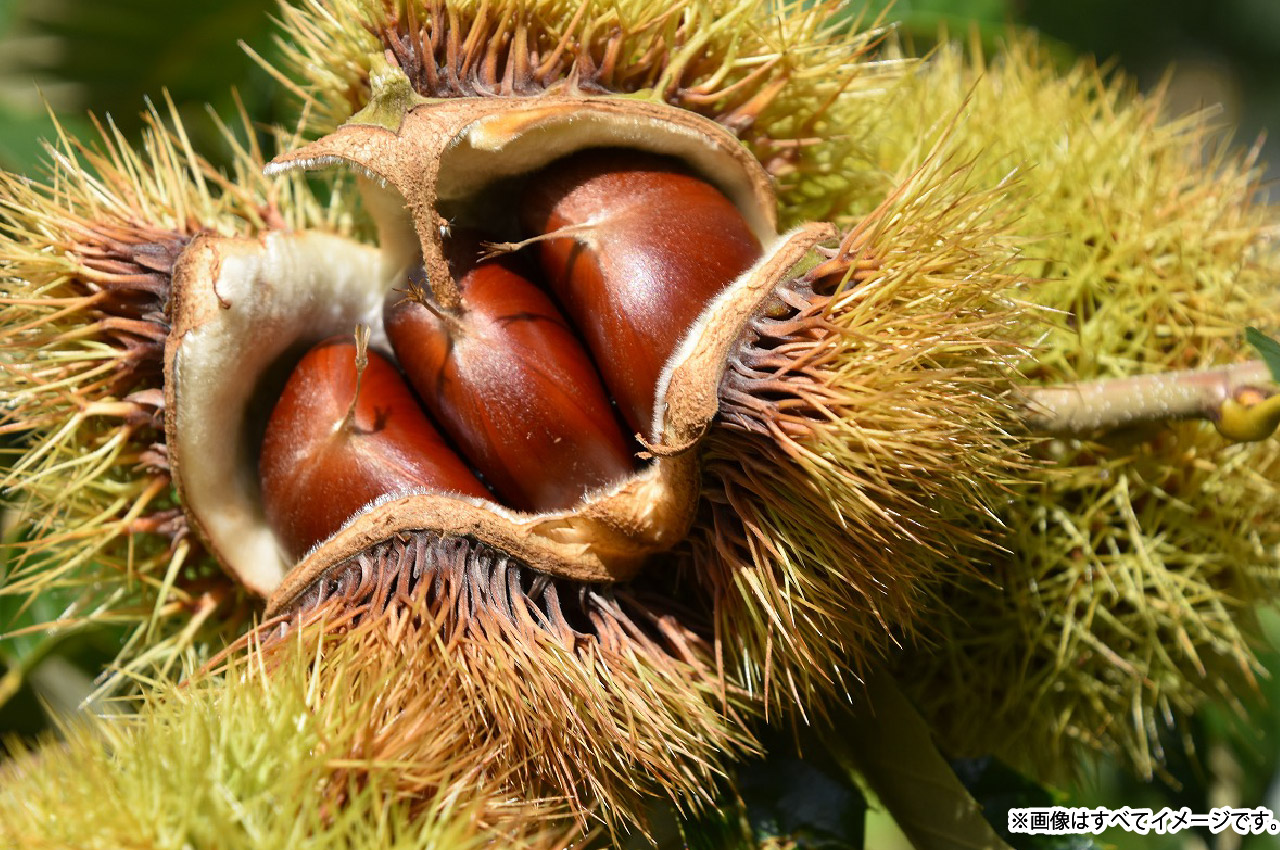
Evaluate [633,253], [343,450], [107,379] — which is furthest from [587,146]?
[107,379]

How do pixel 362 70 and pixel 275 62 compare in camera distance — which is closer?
pixel 362 70

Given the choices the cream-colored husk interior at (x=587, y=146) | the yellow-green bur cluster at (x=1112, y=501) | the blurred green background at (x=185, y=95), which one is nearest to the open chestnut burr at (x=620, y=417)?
the cream-colored husk interior at (x=587, y=146)

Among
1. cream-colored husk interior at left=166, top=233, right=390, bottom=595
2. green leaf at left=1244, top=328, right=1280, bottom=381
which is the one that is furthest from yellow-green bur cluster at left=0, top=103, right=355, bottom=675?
green leaf at left=1244, top=328, right=1280, bottom=381

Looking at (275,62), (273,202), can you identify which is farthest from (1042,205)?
(275,62)

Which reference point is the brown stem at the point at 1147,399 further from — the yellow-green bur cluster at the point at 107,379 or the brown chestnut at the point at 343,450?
the yellow-green bur cluster at the point at 107,379

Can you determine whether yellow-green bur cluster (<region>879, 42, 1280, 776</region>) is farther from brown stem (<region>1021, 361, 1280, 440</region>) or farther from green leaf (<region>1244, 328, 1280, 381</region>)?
green leaf (<region>1244, 328, 1280, 381</region>)

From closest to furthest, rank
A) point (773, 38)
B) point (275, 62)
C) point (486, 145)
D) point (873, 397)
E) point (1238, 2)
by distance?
point (873, 397) → point (486, 145) → point (773, 38) → point (275, 62) → point (1238, 2)

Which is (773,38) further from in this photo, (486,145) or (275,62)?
(275,62)
